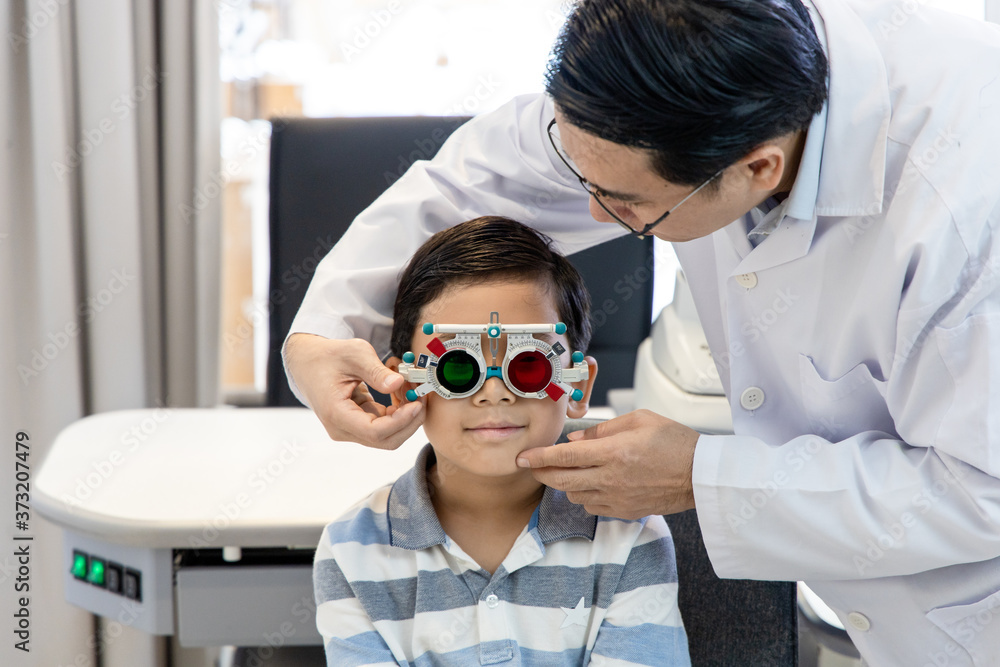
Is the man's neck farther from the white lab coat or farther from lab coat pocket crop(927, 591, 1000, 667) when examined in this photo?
lab coat pocket crop(927, 591, 1000, 667)

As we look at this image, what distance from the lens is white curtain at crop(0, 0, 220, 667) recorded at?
197cm

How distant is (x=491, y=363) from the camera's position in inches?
42.8

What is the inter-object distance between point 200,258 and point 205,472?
107 cm

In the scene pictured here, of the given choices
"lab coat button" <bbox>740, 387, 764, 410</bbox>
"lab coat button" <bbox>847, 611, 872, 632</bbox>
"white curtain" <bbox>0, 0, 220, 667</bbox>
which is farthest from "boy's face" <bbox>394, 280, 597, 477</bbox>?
"white curtain" <bbox>0, 0, 220, 667</bbox>

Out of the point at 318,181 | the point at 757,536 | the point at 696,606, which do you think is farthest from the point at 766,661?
the point at 318,181

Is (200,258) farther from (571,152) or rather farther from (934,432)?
(934,432)

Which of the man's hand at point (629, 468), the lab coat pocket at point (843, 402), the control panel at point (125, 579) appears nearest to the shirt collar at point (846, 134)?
the lab coat pocket at point (843, 402)

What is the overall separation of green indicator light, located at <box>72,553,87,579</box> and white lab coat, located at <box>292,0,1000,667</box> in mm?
963

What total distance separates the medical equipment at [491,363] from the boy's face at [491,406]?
2 centimetres

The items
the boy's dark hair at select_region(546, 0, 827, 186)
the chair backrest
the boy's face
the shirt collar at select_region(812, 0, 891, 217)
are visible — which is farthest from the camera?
the chair backrest

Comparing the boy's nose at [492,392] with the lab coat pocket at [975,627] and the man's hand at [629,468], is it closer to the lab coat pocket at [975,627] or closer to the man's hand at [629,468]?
the man's hand at [629,468]

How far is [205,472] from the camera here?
4.59ft

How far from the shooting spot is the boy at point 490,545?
1082 millimetres

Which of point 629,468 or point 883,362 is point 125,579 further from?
point 883,362
